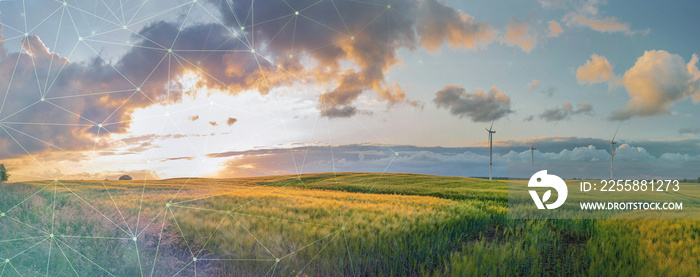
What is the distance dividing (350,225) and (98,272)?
4697 mm

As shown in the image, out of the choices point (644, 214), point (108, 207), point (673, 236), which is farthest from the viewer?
point (644, 214)

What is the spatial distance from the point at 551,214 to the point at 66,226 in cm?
1398

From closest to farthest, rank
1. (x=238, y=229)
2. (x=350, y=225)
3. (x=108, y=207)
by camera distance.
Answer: (x=238, y=229) → (x=350, y=225) → (x=108, y=207)

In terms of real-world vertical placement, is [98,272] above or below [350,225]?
below

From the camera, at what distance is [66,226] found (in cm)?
780

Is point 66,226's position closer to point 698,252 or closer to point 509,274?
point 509,274

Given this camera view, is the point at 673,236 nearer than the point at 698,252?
No

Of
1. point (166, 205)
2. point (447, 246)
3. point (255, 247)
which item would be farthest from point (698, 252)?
point (166, 205)

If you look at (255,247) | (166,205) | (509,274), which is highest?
(166,205)

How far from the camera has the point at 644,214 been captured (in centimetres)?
1482

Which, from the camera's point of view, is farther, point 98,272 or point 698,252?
point 698,252

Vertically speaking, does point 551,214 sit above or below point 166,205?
below

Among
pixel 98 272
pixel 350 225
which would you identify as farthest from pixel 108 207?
pixel 350 225

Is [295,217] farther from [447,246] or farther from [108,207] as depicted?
[108,207]
